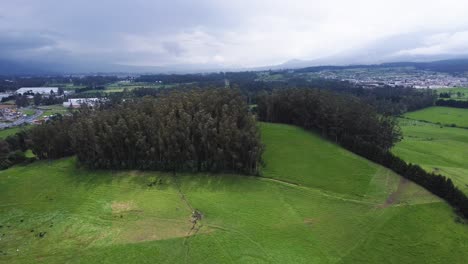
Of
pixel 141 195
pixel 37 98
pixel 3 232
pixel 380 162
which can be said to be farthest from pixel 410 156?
pixel 37 98

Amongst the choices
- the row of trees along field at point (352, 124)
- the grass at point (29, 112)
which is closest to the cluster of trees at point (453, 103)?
the row of trees along field at point (352, 124)

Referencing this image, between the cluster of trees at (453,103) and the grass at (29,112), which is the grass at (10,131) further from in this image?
the cluster of trees at (453,103)

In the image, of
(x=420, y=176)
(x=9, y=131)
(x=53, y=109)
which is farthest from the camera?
(x=53, y=109)

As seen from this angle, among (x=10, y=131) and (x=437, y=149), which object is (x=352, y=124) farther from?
(x=10, y=131)

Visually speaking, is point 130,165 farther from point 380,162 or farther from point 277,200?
point 380,162

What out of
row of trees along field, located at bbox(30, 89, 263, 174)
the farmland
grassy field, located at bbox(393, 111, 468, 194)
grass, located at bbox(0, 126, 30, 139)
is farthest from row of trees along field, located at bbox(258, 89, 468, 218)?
the farmland

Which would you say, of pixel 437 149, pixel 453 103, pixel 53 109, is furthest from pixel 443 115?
pixel 53 109
